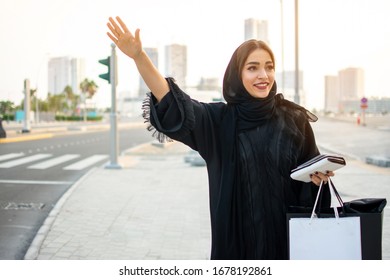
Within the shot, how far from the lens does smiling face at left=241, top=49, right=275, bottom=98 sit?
6.31 ft

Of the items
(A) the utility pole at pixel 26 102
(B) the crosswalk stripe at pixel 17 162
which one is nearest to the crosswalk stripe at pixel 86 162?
(B) the crosswalk stripe at pixel 17 162

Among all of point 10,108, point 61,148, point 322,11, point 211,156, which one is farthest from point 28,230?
point 61,148

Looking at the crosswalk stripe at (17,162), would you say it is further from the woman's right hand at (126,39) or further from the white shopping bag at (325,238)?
the white shopping bag at (325,238)

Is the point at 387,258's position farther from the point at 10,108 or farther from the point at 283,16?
the point at 10,108

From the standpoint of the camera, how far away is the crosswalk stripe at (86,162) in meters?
8.43

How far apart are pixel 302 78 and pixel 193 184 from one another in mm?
3200

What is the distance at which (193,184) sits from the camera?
6.49 metres

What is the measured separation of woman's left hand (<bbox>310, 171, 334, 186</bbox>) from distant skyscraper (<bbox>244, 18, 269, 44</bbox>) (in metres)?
1.65

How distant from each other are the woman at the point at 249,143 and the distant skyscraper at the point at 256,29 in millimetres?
1319

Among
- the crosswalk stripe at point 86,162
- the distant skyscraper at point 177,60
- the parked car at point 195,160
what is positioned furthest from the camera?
the parked car at point 195,160

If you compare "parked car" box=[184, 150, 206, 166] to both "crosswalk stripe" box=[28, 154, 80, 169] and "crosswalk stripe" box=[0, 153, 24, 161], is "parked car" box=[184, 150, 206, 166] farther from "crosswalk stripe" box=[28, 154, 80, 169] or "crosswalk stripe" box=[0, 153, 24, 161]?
"crosswalk stripe" box=[0, 153, 24, 161]

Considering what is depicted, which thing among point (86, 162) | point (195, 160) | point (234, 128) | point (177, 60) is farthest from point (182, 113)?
point (86, 162)

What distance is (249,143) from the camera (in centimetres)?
194

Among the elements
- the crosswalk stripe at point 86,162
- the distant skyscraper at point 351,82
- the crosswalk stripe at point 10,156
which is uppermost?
the distant skyscraper at point 351,82
